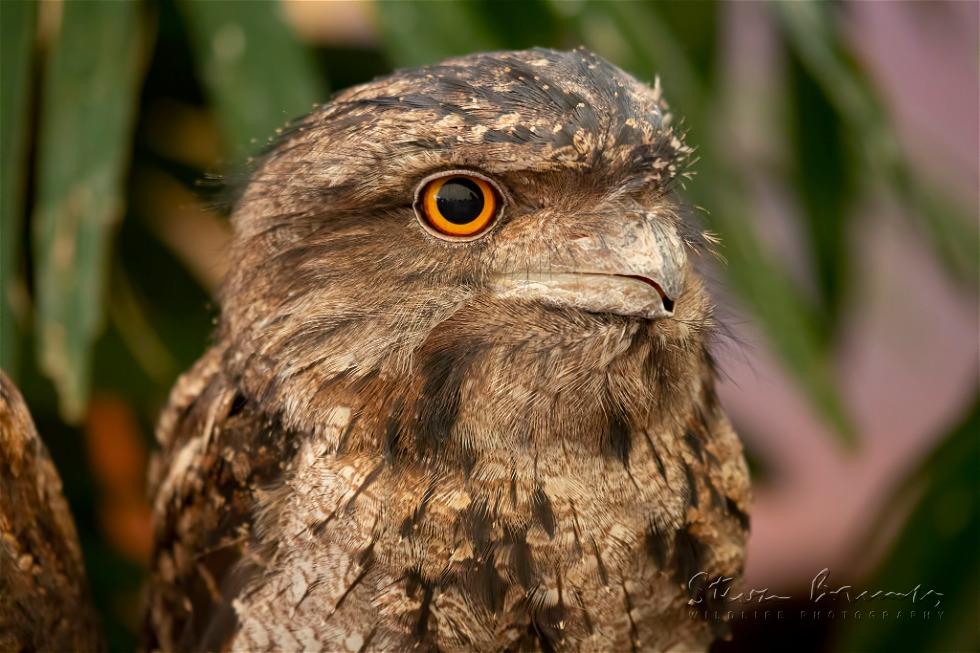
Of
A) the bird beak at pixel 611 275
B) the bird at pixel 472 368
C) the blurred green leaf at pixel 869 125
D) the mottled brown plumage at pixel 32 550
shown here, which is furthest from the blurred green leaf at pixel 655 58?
the mottled brown plumage at pixel 32 550

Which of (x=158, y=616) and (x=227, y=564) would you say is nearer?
(x=227, y=564)

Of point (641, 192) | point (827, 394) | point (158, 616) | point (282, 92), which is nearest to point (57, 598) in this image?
point (158, 616)

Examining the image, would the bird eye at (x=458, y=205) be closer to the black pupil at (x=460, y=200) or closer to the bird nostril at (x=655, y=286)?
the black pupil at (x=460, y=200)

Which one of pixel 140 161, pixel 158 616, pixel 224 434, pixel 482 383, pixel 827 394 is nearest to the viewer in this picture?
pixel 482 383

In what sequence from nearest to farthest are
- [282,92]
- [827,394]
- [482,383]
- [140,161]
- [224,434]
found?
[482,383]
[224,434]
[282,92]
[827,394]
[140,161]

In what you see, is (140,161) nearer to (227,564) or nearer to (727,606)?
(227,564)
